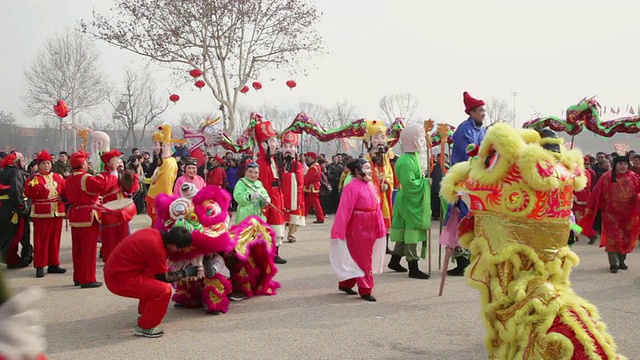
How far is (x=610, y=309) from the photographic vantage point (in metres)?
5.69

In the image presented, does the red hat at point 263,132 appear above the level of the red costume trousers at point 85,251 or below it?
above

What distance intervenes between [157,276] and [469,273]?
3019 mm

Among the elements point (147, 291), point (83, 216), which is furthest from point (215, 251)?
point (83, 216)

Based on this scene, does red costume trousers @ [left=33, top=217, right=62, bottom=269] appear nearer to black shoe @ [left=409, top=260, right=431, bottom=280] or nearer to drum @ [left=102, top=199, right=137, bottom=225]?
drum @ [left=102, top=199, right=137, bottom=225]

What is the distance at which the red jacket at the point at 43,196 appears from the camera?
7.71m

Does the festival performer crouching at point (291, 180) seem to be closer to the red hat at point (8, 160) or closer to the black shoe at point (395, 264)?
the black shoe at point (395, 264)

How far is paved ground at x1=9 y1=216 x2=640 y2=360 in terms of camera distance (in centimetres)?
457

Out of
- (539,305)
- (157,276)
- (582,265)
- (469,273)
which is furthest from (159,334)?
(582,265)

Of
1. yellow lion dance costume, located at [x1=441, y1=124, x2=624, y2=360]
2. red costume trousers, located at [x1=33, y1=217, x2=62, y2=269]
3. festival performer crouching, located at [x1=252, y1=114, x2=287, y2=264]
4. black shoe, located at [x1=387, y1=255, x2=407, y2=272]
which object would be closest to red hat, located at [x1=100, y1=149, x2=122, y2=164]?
red costume trousers, located at [x1=33, y1=217, x2=62, y2=269]

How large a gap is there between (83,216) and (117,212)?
0.58 m

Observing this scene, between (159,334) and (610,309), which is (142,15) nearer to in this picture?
(159,334)

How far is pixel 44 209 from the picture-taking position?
25.5ft

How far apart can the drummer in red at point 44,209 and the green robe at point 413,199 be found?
489 centimetres

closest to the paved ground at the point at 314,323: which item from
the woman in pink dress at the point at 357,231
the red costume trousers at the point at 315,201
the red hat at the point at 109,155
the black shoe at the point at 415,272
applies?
the black shoe at the point at 415,272
